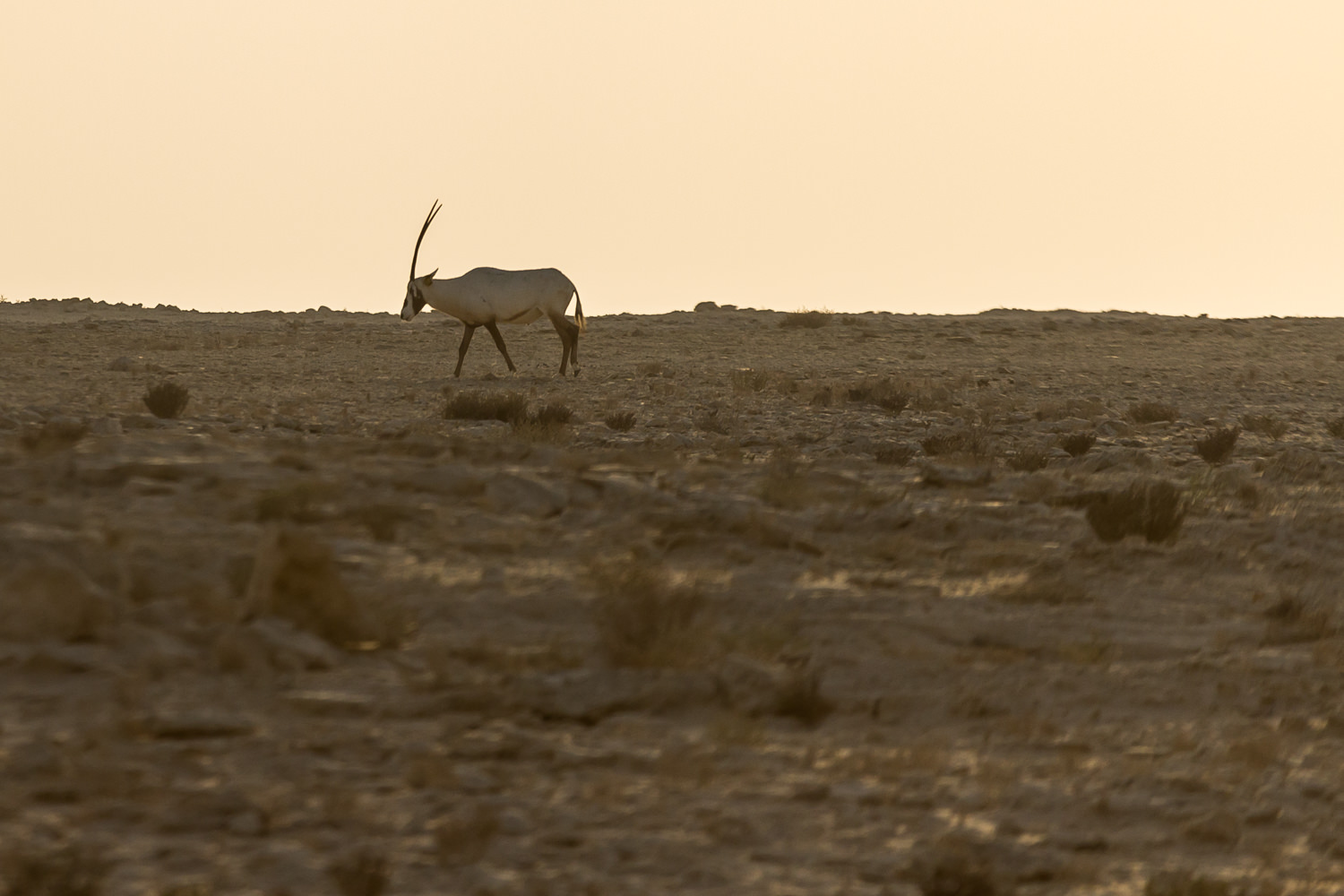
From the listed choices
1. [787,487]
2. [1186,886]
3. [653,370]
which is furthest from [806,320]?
[1186,886]

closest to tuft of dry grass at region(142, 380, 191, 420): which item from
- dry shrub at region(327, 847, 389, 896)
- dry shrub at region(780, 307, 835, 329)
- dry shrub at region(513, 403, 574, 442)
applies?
dry shrub at region(513, 403, 574, 442)

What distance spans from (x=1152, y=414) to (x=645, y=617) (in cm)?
1286

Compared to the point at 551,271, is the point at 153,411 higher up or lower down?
lower down

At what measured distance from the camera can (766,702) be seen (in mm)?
6094

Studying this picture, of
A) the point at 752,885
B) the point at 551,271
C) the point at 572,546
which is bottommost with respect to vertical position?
the point at 752,885

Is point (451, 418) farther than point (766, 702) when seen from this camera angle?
Yes

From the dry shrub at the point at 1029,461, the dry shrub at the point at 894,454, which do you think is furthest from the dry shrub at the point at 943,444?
the dry shrub at the point at 1029,461

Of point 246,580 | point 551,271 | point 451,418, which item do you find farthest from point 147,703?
point 551,271

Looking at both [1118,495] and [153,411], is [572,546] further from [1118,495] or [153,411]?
[153,411]

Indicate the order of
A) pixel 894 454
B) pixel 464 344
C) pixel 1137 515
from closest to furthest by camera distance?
pixel 1137 515 < pixel 894 454 < pixel 464 344

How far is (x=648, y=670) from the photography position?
20.5 feet

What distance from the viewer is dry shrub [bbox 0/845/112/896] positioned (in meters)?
3.96

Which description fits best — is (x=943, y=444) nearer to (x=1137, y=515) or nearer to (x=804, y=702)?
(x=1137, y=515)

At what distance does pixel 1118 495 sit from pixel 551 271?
15.2m
